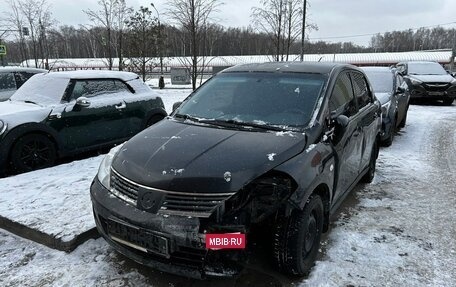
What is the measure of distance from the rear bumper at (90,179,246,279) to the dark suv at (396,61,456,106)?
13.5m

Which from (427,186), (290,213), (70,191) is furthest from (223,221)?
(427,186)

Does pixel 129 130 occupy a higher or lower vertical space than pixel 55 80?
lower

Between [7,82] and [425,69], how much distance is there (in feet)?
47.0

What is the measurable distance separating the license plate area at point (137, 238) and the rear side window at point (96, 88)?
407cm

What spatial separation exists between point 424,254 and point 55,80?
602cm

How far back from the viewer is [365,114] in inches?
173

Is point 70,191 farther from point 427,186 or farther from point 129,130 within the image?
point 427,186

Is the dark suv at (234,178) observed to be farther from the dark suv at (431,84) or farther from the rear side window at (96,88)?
the dark suv at (431,84)

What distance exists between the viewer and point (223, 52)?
269ft

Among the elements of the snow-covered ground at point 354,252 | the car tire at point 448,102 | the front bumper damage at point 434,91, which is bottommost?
the car tire at point 448,102

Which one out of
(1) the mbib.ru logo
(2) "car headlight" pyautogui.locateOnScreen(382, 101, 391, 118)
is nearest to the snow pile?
(1) the mbib.ru logo

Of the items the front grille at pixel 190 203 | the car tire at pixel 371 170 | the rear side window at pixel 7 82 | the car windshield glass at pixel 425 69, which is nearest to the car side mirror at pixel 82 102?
the rear side window at pixel 7 82

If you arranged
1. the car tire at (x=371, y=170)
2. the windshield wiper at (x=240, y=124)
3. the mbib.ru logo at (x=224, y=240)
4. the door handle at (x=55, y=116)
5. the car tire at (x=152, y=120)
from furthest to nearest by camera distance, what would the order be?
the car tire at (x=152, y=120)
the door handle at (x=55, y=116)
the car tire at (x=371, y=170)
the windshield wiper at (x=240, y=124)
the mbib.ru logo at (x=224, y=240)

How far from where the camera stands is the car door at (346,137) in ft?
11.3
